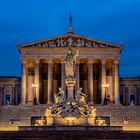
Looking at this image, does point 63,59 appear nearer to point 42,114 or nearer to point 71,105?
point 42,114

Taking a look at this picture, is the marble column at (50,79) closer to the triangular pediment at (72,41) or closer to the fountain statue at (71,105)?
the triangular pediment at (72,41)

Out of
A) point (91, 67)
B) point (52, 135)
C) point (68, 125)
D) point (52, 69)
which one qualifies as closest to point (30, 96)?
point (52, 69)

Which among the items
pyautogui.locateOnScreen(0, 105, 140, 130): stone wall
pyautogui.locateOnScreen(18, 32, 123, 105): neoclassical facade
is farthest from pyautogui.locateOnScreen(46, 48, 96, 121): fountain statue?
pyautogui.locateOnScreen(18, 32, 123, 105): neoclassical facade

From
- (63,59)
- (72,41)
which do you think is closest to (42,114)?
(63,59)

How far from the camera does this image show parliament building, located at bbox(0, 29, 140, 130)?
6938 centimetres

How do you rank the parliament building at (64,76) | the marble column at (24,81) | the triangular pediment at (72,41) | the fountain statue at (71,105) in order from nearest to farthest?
the fountain statue at (71,105) < the parliament building at (64,76) < the marble column at (24,81) < the triangular pediment at (72,41)

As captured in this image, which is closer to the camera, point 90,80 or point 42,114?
point 42,114

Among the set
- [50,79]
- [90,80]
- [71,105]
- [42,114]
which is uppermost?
[50,79]

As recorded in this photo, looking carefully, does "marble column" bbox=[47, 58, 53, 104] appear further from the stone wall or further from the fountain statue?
the fountain statue

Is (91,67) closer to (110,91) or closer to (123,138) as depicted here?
(110,91)

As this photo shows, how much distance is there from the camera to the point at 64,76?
77875 millimetres

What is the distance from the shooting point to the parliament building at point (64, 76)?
228ft

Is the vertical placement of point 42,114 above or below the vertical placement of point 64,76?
below

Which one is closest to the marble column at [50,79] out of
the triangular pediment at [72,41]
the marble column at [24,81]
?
the triangular pediment at [72,41]
